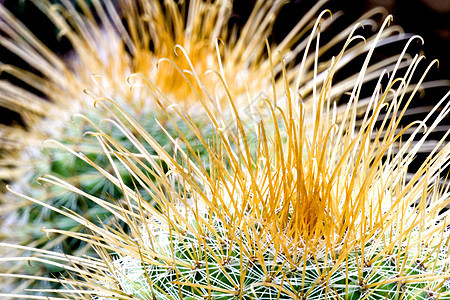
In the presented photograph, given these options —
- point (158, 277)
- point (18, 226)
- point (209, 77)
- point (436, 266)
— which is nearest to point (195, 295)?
point (158, 277)

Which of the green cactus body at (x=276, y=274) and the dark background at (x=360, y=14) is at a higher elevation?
the dark background at (x=360, y=14)

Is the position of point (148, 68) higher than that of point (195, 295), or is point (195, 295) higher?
point (148, 68)

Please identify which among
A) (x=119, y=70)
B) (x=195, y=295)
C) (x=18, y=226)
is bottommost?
(x=195, y=295)

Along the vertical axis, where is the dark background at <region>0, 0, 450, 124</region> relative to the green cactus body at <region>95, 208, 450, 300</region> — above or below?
above

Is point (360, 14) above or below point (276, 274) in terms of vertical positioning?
above

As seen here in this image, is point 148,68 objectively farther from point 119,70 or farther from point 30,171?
point 30,171

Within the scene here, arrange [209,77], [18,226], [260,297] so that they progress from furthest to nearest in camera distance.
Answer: [209,77]
[18,226]
[260,297]

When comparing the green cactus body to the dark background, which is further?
the dark background

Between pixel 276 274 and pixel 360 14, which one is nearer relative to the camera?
pixel 276 274

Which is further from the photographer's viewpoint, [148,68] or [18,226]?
[148,68]

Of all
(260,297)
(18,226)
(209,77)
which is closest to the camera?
(260,297)

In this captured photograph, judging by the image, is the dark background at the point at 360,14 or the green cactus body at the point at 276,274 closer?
the green cactus body at the point at 276,274
